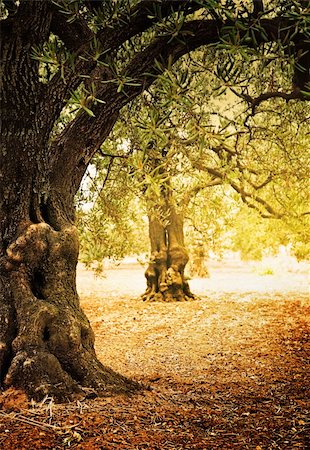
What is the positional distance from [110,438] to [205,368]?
12.1ft

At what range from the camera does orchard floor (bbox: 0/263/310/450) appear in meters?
4.37

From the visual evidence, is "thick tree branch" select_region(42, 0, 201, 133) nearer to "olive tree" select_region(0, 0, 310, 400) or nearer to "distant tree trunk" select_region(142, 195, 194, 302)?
"olive tree" select_region(0, 0, 310, 400)

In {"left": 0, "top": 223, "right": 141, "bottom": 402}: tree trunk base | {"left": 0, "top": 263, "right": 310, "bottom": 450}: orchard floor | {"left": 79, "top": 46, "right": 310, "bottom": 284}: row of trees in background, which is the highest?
{"left": 79, "top": 46, "right": 310, "bottom": 284}: row of trees in background

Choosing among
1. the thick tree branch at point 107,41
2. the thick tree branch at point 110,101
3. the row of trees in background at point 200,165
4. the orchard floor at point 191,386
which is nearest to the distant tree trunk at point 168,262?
the row of trees in background at point 200,165

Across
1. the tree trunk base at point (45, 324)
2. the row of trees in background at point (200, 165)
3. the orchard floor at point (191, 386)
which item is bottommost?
the orchard floor at point (191, 386)

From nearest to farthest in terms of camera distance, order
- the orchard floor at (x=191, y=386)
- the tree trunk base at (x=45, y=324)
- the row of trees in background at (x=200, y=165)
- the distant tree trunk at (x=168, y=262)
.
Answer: the orchard floor at (x=191, y=386)
the tree trunk base at (x=45, y=324)
the row of trees in background at (x=200, y=165)
the distant tree trunk at (x=168, y=262)

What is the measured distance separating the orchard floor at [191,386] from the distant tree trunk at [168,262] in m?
0.90

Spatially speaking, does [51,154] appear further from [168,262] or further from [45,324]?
[168,262]

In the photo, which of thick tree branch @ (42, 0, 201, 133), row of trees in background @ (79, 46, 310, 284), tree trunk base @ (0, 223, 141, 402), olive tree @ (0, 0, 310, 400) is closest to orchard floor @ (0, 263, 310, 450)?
tree trunk base @ (0, 223, 141, 402)

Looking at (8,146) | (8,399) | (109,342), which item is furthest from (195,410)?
(109,342)

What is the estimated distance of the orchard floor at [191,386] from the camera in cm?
437

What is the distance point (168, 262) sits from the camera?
15969 mm

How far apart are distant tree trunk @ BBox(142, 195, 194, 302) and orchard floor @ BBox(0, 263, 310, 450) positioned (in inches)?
35.2

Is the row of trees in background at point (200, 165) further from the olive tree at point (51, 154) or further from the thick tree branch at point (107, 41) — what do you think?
the thick tree branch at point (107, 41)
